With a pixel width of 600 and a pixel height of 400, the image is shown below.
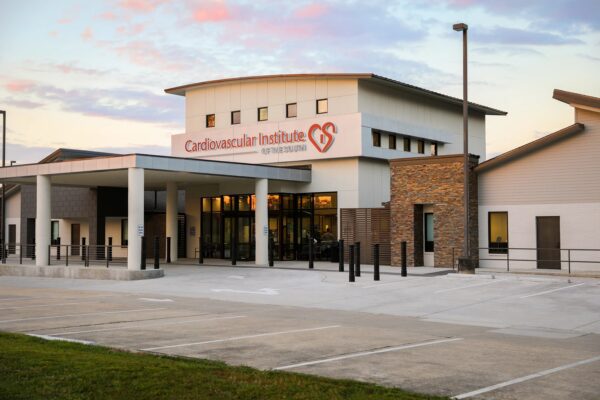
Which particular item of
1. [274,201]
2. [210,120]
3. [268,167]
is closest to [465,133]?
[268,167]

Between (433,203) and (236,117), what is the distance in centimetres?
1425

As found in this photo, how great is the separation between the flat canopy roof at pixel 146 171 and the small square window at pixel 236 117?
14.3 feet

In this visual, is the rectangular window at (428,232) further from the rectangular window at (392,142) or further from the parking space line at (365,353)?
the parking space line at (365,353)

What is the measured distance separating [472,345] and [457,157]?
18666 millimetres

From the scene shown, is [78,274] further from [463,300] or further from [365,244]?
[463,300]

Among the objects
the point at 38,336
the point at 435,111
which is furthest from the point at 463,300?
the point at 435,111

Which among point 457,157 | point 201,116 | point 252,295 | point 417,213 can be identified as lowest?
point 252,295

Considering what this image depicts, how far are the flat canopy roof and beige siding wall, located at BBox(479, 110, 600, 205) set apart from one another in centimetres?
973

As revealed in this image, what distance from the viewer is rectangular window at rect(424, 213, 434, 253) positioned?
101 ft

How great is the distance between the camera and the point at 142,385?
7590mm

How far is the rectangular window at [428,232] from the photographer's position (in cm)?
3080

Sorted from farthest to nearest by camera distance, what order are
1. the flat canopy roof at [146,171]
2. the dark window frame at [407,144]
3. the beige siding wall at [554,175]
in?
the dark window frame at [407,144], the flat canopy roof at [146,171], the beige siding wall at [554,175]

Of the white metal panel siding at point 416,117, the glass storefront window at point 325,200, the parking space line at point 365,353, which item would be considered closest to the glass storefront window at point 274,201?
the glass storefront window at point 325,200

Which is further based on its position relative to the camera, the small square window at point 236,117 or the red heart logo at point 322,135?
the small square window at point 236,117
